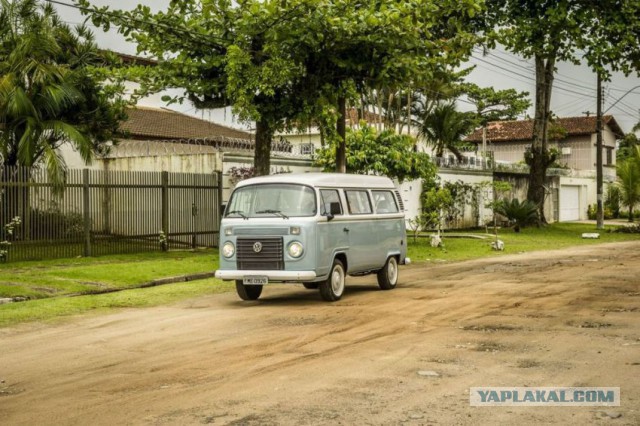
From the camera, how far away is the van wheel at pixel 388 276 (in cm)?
1631

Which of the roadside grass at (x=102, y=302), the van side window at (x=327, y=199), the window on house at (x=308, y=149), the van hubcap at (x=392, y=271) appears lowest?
the roadside grass at (x=102, y=302)

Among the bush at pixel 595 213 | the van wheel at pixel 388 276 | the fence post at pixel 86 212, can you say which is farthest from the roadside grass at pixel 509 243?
the bush at pixel 595 213

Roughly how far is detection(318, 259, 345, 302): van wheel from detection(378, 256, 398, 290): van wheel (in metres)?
1.73

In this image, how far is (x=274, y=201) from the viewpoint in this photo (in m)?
14.2

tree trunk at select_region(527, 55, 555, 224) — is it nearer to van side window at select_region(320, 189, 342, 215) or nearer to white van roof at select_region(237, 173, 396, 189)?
white van roof at select_region(237, 173, 396, 189)

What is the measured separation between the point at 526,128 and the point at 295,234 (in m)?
59.7

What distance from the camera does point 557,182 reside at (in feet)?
179

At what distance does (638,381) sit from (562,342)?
6.95 feet

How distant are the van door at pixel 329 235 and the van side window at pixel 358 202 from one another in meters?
0.43

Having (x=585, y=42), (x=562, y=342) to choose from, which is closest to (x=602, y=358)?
(x=562, y=342)

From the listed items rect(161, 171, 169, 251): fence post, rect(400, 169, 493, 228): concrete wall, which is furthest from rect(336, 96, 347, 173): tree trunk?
rect(400, 169, 493, 228): concrete wall

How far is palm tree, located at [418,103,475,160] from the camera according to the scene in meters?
48.9

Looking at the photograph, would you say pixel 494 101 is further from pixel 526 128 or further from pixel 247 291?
pixel 247 291

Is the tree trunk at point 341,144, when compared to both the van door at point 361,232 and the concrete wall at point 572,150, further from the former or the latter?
the concrete wall at point 572,150
